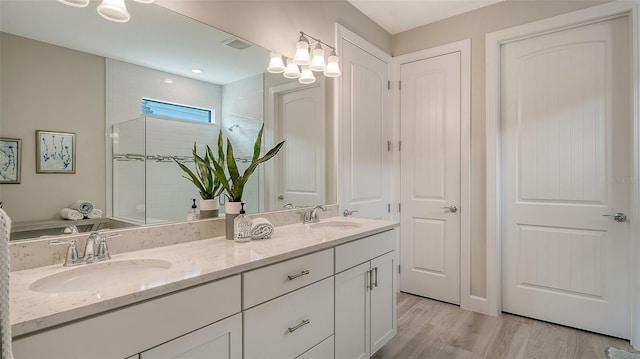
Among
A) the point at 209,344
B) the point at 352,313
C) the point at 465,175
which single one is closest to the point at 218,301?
the point at 209,344

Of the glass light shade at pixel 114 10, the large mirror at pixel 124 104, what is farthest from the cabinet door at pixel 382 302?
the glass light shade at pixel 114 10

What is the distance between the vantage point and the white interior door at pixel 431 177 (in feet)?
9.25

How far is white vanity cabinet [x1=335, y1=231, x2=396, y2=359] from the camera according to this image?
1.64 m

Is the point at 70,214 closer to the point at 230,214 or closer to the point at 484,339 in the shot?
the point at 230,214

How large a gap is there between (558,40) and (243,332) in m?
2.89

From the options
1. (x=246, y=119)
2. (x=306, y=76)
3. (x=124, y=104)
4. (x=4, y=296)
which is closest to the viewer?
(x=4, y=296)

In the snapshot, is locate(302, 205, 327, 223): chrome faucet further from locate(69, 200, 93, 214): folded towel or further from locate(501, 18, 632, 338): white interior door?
locate(501, 18, 632, 338): white interior door

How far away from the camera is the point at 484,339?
2.24 m

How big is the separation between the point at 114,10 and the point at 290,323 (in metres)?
1.42

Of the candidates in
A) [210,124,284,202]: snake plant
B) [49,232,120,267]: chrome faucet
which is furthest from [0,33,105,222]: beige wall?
[210,124,284,202]: snake plant

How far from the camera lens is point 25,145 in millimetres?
1070

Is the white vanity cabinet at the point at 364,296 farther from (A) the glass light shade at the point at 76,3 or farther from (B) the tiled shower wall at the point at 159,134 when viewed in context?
(A) the glass light shade at the point at 76,3

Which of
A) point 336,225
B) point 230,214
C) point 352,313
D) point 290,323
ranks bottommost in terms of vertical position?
point 352,313

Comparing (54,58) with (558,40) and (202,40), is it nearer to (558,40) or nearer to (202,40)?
(202,40)
